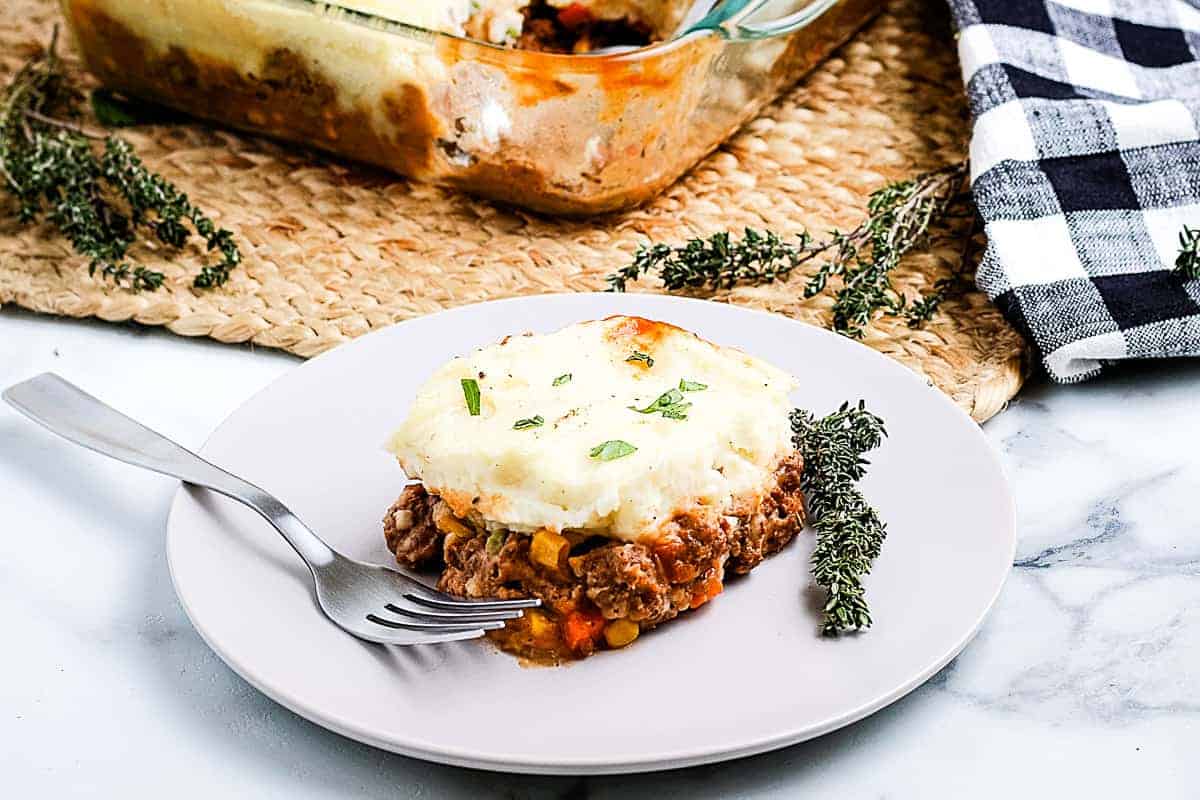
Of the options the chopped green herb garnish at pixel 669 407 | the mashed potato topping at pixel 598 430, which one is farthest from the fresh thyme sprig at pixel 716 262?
the chopped green herb garnish at pixel 669 407

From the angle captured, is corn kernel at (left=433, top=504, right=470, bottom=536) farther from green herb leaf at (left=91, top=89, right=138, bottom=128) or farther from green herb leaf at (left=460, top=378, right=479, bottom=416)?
green herb leaf at (left=91, top=89, right=138, bottom=128)

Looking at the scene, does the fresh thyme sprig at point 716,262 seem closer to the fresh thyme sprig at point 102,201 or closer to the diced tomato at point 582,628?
the fresh thyme sprig at point 102,201

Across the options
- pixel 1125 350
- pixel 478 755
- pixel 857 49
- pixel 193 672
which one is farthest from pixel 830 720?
pixel 857 49

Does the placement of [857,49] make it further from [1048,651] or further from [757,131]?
[1048,651]

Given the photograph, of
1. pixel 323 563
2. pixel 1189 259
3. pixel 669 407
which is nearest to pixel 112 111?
pixel 323 563

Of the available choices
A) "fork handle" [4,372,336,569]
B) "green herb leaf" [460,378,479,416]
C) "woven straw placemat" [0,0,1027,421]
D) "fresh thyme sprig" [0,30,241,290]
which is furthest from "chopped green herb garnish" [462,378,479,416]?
"fresh thyme sprig" [0,30,241,290]
